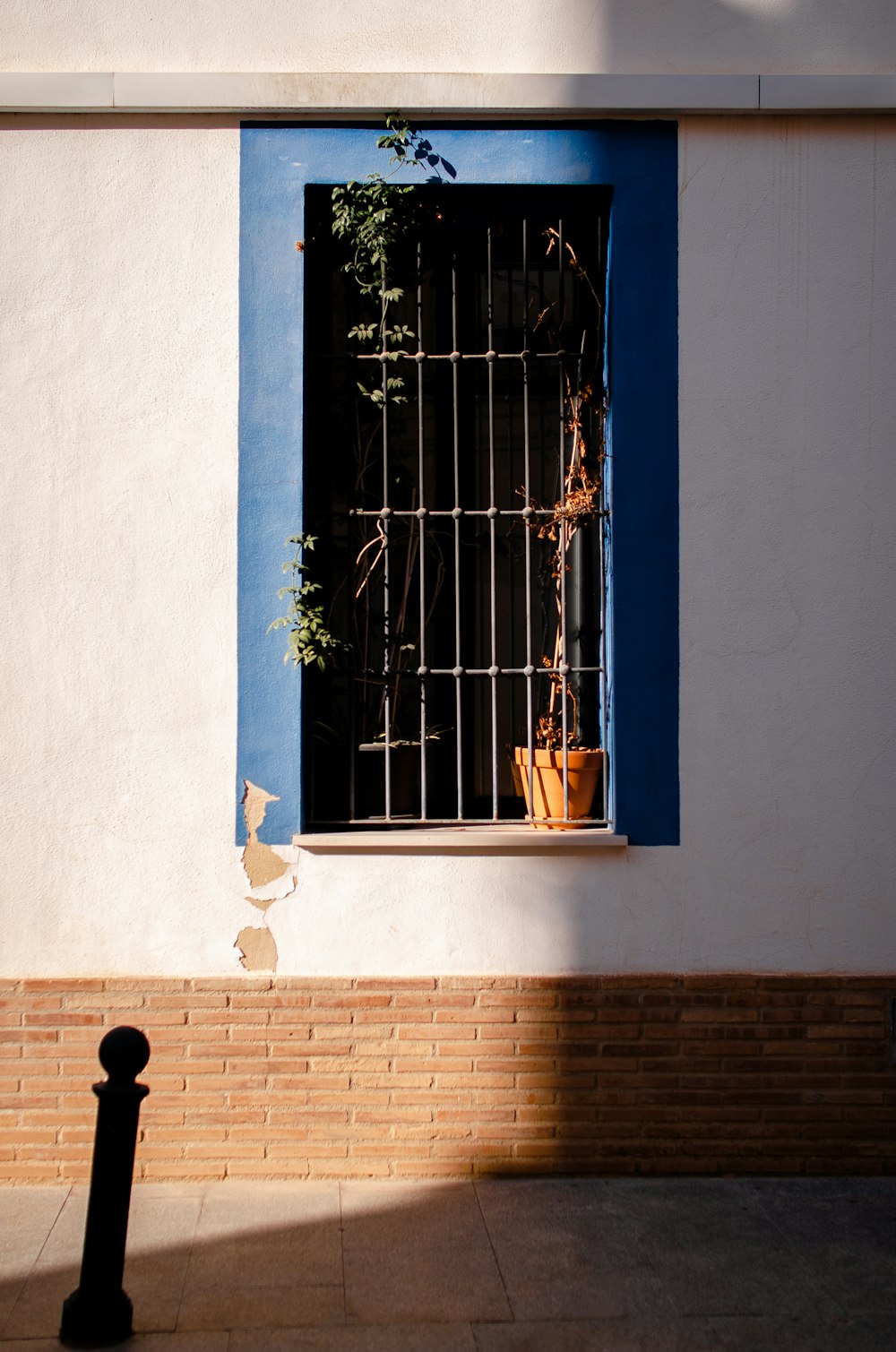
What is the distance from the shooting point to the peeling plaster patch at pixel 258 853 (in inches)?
183

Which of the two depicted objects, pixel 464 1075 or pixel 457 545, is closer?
pixel 464 1075

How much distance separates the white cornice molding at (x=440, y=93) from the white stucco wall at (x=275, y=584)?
0.10m

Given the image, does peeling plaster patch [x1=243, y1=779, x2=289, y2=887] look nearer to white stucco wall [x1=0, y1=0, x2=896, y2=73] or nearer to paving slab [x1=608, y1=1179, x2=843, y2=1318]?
paving slab [x1=608, y1=1179, x2=843, y2=1318]

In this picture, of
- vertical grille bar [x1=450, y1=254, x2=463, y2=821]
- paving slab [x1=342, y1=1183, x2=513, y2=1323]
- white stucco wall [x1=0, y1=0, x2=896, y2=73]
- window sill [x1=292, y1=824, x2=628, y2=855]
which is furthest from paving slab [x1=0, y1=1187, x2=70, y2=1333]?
white stucco wall [x1=0, y1=0, x2=896, y2=73]

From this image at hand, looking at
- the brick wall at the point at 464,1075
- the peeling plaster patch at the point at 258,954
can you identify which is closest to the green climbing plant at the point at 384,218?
the peeling plaster patch at the point at 258,954

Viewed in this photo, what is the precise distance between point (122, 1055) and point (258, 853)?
1.40 m

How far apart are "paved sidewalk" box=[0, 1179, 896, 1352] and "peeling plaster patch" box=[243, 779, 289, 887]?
44.9 inches

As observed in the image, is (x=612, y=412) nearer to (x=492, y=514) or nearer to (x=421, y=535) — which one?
(x=492, y=514)

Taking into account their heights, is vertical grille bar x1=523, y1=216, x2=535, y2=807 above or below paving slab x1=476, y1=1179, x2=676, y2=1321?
above

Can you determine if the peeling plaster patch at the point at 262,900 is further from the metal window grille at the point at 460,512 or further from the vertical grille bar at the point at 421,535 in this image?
the vertical grille bar at the point at 421,535

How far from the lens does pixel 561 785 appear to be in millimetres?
4902

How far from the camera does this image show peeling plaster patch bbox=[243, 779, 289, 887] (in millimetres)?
4648

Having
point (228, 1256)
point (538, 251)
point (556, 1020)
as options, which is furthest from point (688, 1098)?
point (538, 251)

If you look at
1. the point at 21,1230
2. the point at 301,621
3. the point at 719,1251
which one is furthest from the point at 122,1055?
the point at 719,1251
